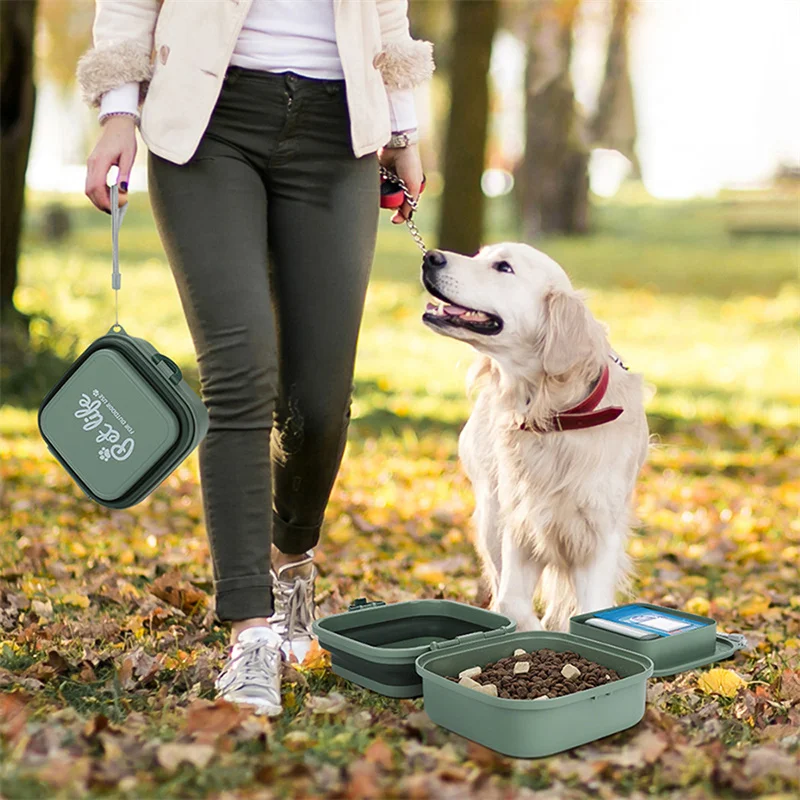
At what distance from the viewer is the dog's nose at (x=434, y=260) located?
11.0 feet

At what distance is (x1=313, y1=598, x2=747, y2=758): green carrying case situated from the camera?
2449 mm

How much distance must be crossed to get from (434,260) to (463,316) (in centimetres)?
19

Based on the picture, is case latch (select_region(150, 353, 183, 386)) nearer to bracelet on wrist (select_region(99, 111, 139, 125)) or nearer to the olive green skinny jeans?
the olive green skinny jeans

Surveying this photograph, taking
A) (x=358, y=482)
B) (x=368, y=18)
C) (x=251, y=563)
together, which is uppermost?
(x=368, y=18)

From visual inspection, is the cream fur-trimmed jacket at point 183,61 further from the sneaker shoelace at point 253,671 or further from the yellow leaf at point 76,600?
the yellow leaf at point 76,600

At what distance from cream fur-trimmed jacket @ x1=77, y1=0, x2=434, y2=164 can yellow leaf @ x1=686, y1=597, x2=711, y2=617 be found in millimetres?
2068

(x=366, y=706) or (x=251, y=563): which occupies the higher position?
(x=251, y=563)

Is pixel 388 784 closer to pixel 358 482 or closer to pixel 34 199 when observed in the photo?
pixel 358 482

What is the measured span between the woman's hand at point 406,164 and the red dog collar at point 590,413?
0.77 meters

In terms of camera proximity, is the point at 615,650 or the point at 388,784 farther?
the point at 615,650

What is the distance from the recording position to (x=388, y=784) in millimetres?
2260

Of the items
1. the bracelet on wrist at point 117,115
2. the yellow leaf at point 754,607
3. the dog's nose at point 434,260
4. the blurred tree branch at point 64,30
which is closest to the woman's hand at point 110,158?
the bracelet on wrist at point 117,115

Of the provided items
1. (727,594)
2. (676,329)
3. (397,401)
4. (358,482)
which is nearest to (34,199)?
(676,329)

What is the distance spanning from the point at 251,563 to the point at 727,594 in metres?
2.24
